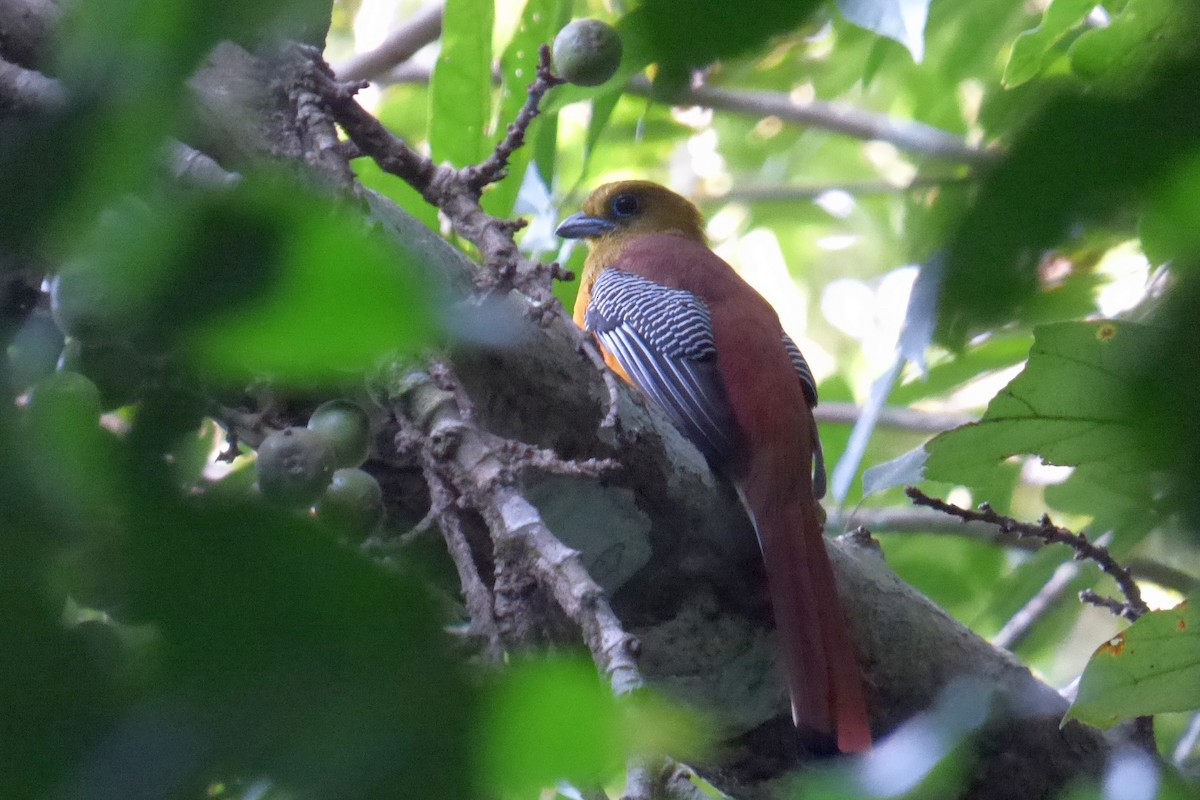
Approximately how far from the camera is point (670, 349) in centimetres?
336

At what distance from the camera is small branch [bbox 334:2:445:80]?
4.34m

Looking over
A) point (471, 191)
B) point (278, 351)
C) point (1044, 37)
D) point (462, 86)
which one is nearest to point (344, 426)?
point (471, 191)

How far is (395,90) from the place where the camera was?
5.22 m

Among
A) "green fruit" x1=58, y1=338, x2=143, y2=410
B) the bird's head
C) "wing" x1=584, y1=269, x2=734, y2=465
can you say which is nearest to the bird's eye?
the bird's head

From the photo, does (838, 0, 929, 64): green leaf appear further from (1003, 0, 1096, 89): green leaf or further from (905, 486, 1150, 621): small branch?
(905, 486, 1150, 621): small branch

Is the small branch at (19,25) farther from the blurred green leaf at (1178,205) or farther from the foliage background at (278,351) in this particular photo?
the blurred green leaf at (1178,205)

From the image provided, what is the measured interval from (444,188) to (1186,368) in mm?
1163

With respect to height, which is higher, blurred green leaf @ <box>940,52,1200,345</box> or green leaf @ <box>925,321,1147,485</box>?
blurred green leaf @ <box>940,52,1200,345</box>

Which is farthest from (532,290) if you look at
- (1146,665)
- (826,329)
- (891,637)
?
(826,329)

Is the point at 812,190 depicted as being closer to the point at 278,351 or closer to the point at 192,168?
the point at 192,168

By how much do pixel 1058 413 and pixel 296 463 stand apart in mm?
791

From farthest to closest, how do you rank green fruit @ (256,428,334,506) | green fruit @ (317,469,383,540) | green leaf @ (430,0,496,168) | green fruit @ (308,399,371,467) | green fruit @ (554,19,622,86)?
green leaf @ (430,0,496,168), green fruit @ (554,19,622,86), green fruit @ (308,399,371,467), green fruit @ (317,469,383,540), green fruit @ (256,428,334,506)

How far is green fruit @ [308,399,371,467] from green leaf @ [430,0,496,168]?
46.9 inches

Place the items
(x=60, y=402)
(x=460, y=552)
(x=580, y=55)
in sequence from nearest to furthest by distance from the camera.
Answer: (x=60, y=402)
(x=460, y=552)
(x=580, y=55)
